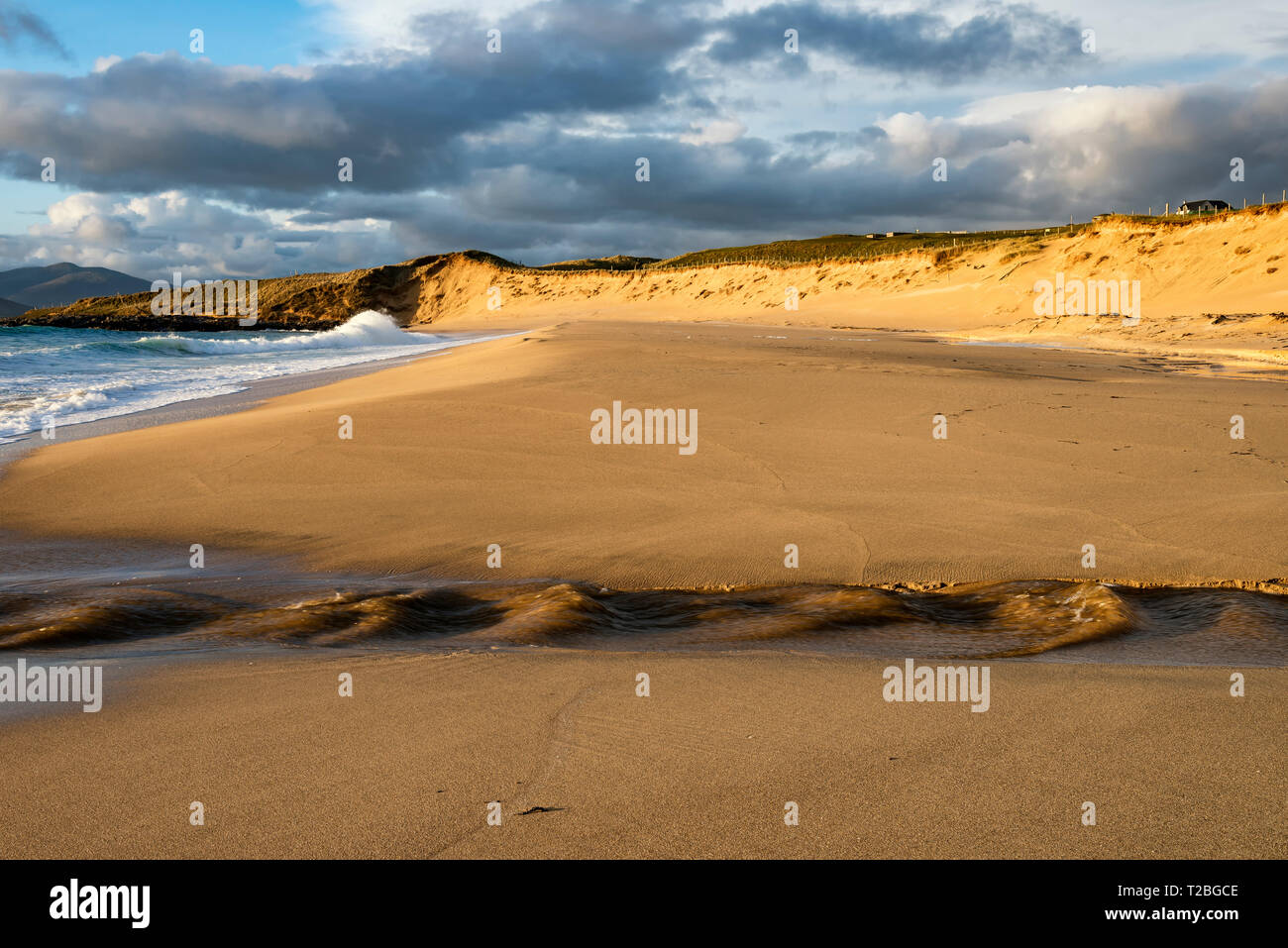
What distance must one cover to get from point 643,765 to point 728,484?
420cm

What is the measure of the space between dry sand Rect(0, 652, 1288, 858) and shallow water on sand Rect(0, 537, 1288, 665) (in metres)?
0.46

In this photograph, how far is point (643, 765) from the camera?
2.70m

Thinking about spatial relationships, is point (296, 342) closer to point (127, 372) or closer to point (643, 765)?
point (127, 372)

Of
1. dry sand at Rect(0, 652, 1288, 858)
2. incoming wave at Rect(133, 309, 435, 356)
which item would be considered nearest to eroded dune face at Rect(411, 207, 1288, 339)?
incoming wave at Rect(133, 309, 435, 356)

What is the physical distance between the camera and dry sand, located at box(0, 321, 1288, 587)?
209 inches

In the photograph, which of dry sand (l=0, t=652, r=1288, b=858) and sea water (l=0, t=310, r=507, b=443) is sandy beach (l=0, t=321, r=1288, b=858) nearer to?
dry sand (l=0, t=652, r=1288, b=858)

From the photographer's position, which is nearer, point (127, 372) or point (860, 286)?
point (127, 372)

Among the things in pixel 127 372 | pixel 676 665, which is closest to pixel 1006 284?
pixel 127 372

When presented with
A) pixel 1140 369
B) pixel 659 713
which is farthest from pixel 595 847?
pixel 1140 369

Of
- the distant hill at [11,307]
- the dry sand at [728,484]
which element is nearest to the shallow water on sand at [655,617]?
the dry sand at [728,484]

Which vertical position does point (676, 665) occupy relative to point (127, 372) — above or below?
below

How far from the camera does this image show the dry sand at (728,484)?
5.30 metres

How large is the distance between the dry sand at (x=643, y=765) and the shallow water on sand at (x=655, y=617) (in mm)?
458
